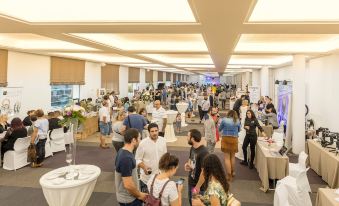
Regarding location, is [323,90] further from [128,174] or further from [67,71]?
[67,71]

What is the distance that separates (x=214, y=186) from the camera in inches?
85.4

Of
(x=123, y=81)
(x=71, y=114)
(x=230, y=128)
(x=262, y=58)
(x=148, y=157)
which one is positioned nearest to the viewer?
(x=148, y=157)

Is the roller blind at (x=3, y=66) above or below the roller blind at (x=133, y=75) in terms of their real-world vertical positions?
below

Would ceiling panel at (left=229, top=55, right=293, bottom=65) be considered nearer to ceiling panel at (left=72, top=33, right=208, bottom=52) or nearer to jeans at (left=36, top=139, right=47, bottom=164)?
ceiling panel at (left=72, top=33, right=208, bottom=52)

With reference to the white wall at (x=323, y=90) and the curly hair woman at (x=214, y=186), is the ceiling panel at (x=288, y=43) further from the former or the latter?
the curly hair woman at (x=214, y=186)

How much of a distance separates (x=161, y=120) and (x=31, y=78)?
4.14 meters

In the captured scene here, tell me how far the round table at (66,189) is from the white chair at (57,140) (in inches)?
137

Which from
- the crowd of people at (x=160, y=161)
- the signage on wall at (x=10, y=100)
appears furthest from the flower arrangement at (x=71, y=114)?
the signage on wall at (x=10, y=100)

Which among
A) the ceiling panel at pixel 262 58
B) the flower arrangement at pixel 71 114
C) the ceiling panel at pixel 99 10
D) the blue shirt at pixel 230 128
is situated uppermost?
the ceiling panel at pixel 262 58

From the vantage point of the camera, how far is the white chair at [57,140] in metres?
6.72

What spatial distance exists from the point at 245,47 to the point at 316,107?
3.06 metres

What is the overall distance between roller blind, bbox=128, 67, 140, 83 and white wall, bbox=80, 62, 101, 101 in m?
3.32

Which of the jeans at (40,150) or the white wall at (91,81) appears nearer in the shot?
the jeans at (40,150)

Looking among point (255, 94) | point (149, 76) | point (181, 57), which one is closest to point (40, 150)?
point (181, 57)
